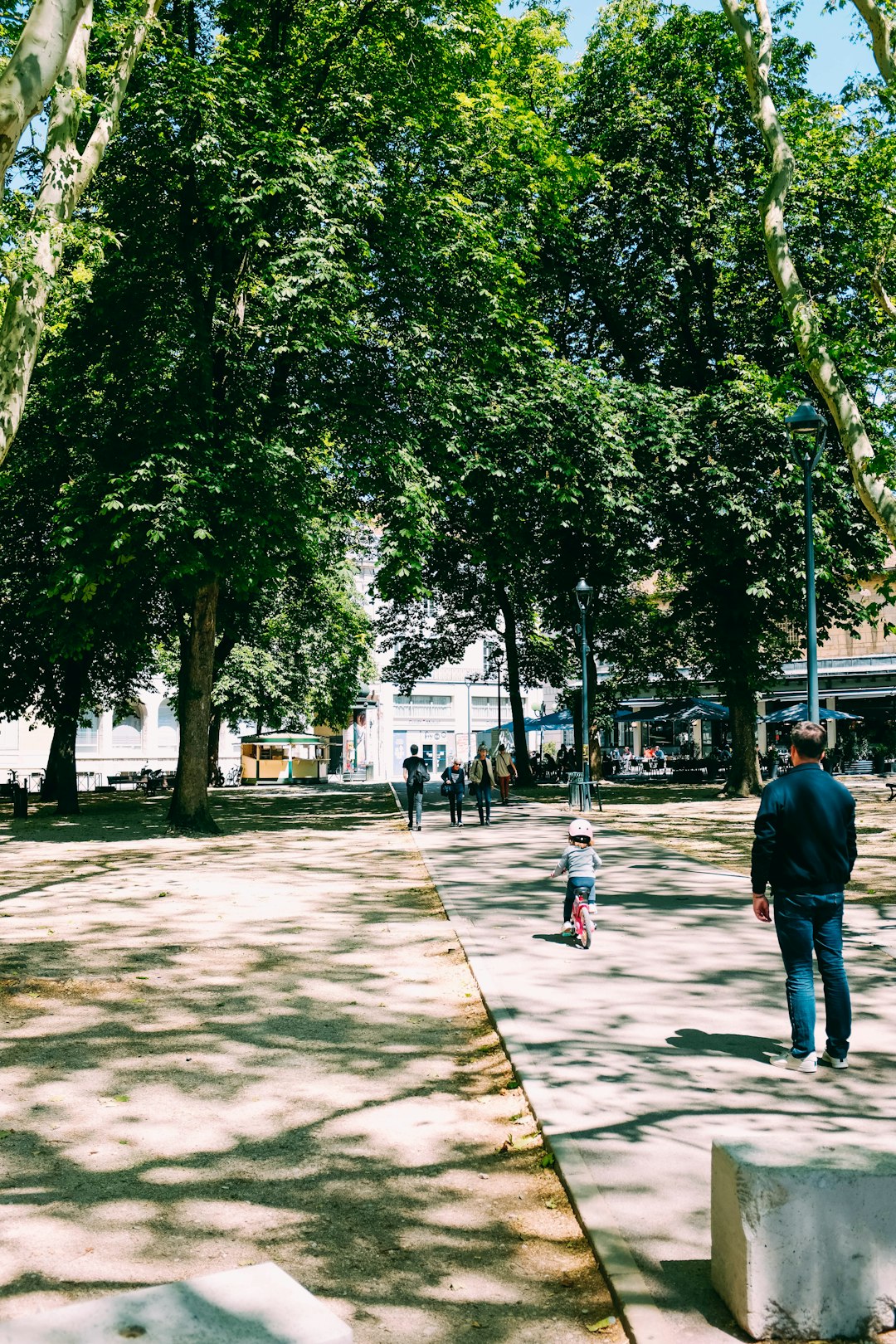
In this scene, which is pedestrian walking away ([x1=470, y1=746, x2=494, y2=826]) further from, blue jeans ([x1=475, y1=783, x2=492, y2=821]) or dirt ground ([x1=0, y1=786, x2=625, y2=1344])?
dirt ground ([x1=0, y1=786, x2=625, y2=1344])

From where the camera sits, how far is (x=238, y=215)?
17.6 m

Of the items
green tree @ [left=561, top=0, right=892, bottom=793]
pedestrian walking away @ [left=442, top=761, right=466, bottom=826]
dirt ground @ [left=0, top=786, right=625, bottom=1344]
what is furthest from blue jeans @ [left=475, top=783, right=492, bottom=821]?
dirt ground @ [left=0, top=786, right=625, bottom=1344]

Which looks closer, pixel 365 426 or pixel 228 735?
pixel 365 426

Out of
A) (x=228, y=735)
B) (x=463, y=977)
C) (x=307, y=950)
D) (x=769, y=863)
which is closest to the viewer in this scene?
(x=769, y=863)

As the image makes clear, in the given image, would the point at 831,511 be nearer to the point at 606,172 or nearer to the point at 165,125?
the point at 606,172

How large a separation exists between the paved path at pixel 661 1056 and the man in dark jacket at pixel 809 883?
239mm

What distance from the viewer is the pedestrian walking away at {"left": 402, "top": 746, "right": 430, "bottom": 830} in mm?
Answer: 22047

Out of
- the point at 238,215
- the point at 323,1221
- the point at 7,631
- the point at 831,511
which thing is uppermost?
the point at 238,215

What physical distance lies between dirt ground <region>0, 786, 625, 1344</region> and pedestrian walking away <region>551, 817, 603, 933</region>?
1.12m

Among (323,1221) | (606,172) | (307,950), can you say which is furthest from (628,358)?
(323,1221)

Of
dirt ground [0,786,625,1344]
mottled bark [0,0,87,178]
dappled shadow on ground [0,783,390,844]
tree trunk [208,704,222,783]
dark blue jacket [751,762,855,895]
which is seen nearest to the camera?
dirt ground [0,786,625,1344]

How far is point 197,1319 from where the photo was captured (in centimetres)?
249

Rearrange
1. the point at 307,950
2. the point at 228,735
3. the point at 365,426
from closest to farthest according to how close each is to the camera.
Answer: the point at 307,950 → the point at 365,426 → the point at 228,735

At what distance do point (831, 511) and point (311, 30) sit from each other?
1555cm
